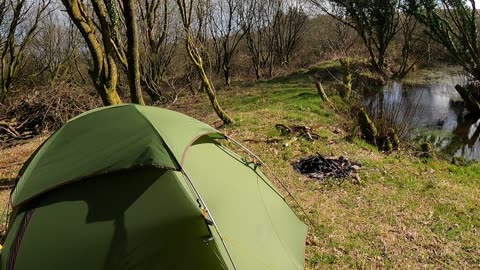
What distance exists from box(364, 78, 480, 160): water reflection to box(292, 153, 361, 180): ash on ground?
3.86m

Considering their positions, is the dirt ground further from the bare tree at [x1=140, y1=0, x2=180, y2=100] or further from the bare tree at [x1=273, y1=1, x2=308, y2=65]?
the bare tree at [x1=273, y1=1, x2=308, y2=65]

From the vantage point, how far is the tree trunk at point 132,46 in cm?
695

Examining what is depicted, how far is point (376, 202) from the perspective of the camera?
6914 millimetres

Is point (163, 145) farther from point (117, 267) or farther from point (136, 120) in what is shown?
point (117, 267)

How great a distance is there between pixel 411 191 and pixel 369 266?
9.52 feet

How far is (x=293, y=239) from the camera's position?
5082mm

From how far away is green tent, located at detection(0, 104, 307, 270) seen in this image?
3562 mm

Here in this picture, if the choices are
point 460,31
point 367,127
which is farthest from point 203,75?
point 460,31

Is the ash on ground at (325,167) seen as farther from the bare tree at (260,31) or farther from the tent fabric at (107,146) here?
the bare tree at (260,31)

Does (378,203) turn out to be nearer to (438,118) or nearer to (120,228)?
(120,228)

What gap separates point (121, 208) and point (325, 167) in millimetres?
5325

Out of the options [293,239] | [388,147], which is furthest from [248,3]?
[293,239]

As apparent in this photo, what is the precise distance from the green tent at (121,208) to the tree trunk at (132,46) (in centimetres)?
349

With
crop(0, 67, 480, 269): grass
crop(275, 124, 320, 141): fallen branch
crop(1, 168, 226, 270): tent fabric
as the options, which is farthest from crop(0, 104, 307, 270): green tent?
crop(275, 124, 320, 141): fallen branch
